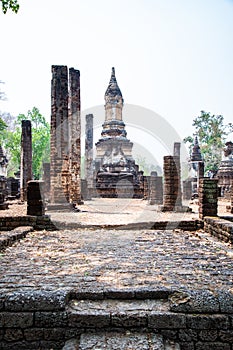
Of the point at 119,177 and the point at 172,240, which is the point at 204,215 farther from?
the point at 119,177

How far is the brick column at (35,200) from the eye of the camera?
27.7 feet

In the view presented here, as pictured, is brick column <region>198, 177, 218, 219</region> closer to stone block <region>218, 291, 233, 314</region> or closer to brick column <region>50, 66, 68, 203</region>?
brick column <region>50, 66, 68, 203</region>

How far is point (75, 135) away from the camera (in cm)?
1439

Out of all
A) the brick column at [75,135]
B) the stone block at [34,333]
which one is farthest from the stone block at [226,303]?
the brick column at [75,135]

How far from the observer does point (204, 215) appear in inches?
337

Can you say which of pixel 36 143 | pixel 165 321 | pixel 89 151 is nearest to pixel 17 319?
pixel 165 321


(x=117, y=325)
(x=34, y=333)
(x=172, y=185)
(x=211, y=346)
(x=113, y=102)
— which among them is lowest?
(x=211, y=346)

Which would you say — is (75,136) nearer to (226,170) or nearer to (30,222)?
(30,222)

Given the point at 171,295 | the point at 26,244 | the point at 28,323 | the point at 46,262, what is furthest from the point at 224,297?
the point at 26,244

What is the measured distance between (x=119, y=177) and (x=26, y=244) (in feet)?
59.4

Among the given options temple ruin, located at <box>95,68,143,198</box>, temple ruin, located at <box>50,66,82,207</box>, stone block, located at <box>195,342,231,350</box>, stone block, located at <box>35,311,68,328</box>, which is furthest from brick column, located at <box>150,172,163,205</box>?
stone block, located at <box>35,311,68,328</box>

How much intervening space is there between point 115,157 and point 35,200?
18.1m

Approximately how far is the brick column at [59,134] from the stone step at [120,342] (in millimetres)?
8526

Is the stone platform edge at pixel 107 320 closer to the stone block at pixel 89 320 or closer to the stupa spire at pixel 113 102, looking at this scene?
the stone block at pixel 89 320
